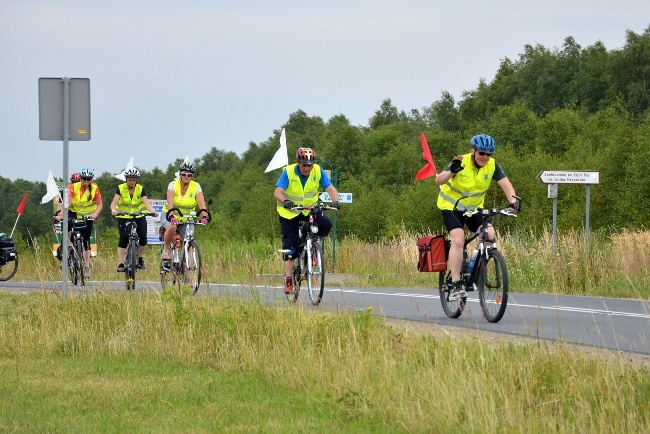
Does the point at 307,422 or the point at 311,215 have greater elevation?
the point at 311,215

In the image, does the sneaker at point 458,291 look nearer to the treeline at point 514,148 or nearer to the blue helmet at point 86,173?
the blue helmet at point 86,173

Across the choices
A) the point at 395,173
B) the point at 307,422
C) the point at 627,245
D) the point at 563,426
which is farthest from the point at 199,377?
the point at 395,173

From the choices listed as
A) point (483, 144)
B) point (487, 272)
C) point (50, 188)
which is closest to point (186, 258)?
point (487, 272)

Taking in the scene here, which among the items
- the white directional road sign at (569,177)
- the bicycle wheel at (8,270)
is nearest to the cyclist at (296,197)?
the white directional road sign at (569,177)

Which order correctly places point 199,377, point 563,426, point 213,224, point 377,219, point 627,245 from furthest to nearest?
1. point 213,224
2. point 377,219
3. point 627,245
4. point 199,377
5. point 563,426

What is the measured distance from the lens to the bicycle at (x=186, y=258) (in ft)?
58.4

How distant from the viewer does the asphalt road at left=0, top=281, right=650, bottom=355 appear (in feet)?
36.9

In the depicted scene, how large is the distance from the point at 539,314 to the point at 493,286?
1559 millimetres

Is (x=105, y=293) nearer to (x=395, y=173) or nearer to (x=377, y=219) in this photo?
(x=377, y=219)

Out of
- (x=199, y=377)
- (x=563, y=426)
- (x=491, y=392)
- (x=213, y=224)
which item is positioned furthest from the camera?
(x=213, y=224)

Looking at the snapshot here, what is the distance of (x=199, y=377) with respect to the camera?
1020 cm

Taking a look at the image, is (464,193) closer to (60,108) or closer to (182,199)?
(60,108)

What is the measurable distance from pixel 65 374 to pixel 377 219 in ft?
300

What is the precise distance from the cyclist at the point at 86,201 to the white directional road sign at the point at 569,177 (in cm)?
824
